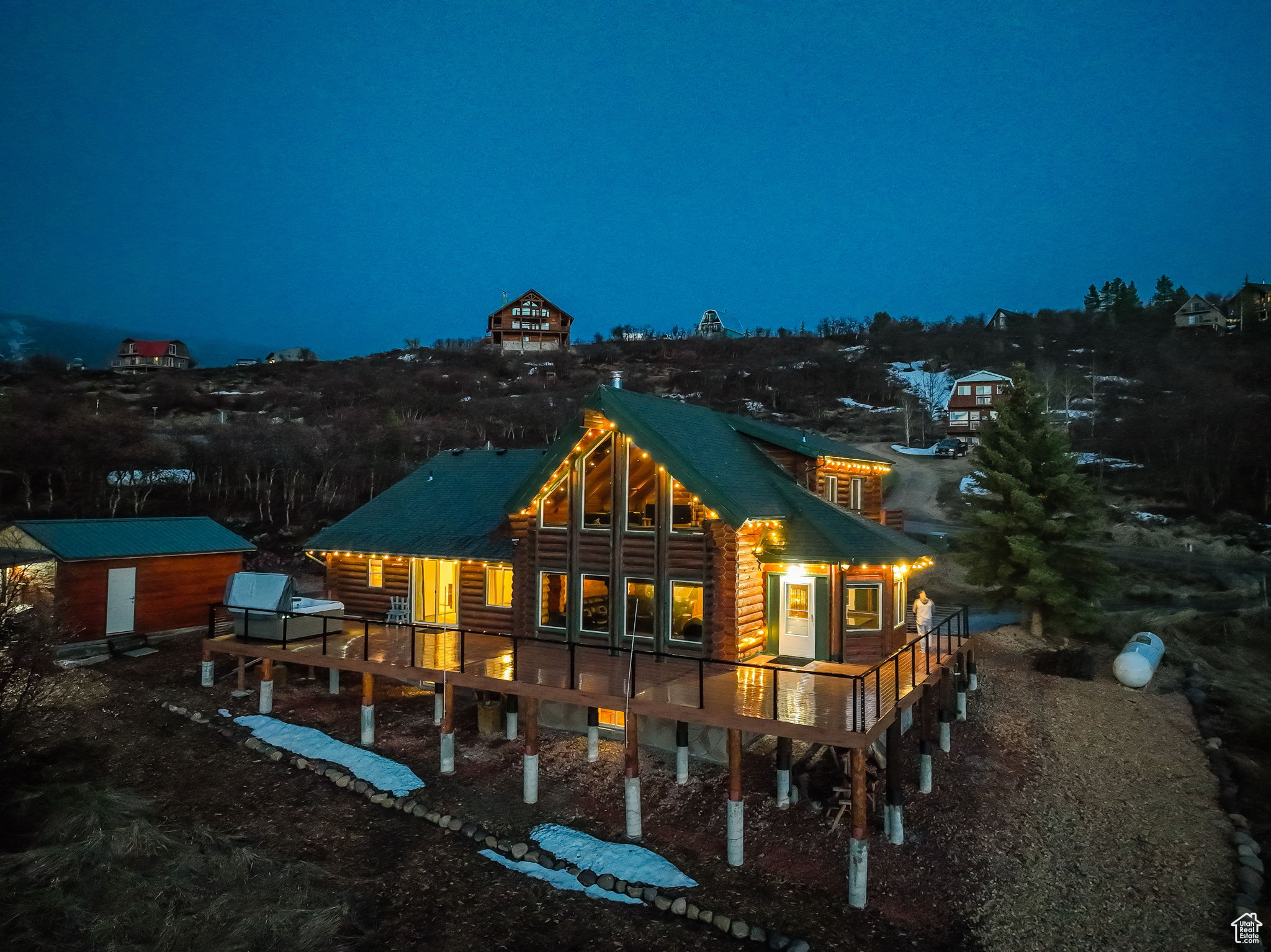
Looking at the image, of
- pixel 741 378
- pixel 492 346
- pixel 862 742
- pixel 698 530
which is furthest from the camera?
pixel 492 346

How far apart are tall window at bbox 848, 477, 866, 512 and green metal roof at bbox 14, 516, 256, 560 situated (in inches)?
750

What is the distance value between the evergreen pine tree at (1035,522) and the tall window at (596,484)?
15352mm

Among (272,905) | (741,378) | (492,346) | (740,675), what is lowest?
(272,905)

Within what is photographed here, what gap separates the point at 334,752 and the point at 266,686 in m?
3.18

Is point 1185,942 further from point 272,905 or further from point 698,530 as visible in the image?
point 272,905

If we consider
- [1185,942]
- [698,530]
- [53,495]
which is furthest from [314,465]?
[1185,942]

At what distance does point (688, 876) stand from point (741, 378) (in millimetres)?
68259

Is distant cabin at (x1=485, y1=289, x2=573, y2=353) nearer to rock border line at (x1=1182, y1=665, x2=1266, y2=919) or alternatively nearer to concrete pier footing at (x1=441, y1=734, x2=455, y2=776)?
concrete pier footing at (x1=441, y1=734, x2=455, y2=776)

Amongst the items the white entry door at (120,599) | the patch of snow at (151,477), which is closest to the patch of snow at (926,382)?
the patch of snow at (151,477)

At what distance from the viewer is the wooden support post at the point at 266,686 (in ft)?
52.8

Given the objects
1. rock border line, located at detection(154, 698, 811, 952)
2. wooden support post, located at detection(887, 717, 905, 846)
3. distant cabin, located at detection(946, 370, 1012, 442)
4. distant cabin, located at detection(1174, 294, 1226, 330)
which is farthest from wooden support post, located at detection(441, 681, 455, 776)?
distant cabin, located at detection(1174, 294, 1226, 330)

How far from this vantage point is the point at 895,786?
11336 mm

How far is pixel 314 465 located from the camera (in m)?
42.8

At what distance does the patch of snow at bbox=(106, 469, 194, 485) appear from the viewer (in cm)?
3641
